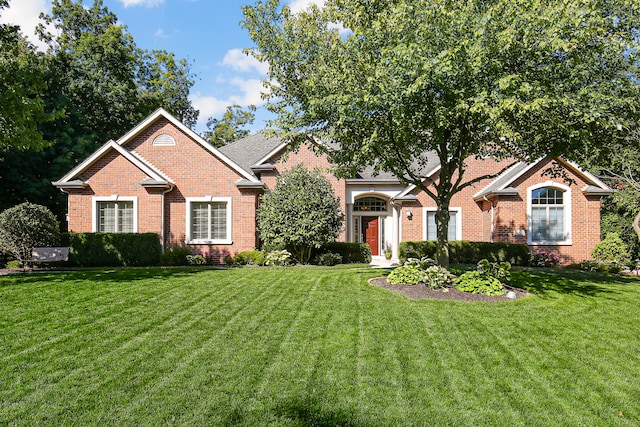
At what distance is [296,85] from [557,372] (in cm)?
789

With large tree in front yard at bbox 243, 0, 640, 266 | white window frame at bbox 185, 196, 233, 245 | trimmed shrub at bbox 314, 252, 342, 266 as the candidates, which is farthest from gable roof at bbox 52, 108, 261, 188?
large tree in front yard at bbox 243, 0, 640, 266

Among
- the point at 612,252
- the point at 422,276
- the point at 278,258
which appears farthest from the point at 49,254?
the point at 612,252

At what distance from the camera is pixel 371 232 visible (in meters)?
21.5

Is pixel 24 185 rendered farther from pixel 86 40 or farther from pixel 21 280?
pixel 21 280

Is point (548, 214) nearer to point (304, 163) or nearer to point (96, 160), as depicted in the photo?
point (304, 163)

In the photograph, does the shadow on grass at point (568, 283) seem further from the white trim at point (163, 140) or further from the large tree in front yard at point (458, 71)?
the white trim at point (163, 140)

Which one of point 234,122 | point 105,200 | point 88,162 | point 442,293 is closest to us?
point 442,293

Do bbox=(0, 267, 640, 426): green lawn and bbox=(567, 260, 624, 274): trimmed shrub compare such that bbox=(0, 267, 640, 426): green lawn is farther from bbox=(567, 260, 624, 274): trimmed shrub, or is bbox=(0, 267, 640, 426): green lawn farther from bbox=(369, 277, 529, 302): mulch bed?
bbox=(567, 260, 624, 274): trimmed shrub

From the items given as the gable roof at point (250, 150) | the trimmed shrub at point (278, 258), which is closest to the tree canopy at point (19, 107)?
the trimmed shrub at point (278, 258)

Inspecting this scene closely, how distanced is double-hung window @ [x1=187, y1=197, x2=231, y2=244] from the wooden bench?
4491mm

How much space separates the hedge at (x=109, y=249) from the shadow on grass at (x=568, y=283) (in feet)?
42.4

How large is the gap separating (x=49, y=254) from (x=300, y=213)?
9166 mm

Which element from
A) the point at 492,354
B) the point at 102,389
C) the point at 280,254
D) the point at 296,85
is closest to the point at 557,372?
the point at 492,354

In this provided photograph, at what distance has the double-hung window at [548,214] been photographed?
16.7m
